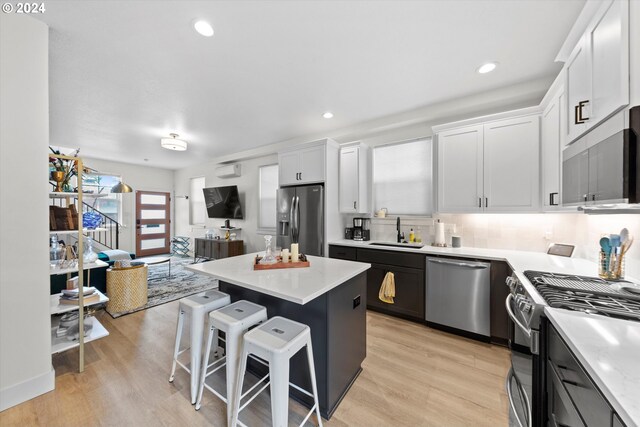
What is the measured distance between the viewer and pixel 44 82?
5.68 ft

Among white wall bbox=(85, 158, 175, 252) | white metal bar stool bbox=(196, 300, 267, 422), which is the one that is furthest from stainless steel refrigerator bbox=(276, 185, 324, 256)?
white wall bbox=(85, 158, 175, 252)

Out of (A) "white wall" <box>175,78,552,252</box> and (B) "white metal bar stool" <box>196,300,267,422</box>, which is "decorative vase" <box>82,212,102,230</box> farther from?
(A) "white wall" <box>175,78,552,252</box>

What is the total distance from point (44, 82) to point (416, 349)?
383 cm

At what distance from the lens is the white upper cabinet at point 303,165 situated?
3533 millimetres

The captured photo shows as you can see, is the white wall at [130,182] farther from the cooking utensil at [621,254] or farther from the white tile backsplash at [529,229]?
the cooking utensil at [621,254]

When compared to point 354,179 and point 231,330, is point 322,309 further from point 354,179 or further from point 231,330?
point 354,179

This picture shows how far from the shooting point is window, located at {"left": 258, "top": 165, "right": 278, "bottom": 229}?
518 centimetres

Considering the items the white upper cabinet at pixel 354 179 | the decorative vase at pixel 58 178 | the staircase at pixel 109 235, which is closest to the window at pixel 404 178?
the white upper cabinet at pixel 354 179

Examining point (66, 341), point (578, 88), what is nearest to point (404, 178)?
point (578, 88)

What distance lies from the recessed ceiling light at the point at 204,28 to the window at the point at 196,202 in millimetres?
5708

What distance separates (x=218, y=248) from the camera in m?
5.67

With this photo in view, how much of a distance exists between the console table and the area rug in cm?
74

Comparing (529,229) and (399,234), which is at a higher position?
(529,229)

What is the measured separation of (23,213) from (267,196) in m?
3.76
